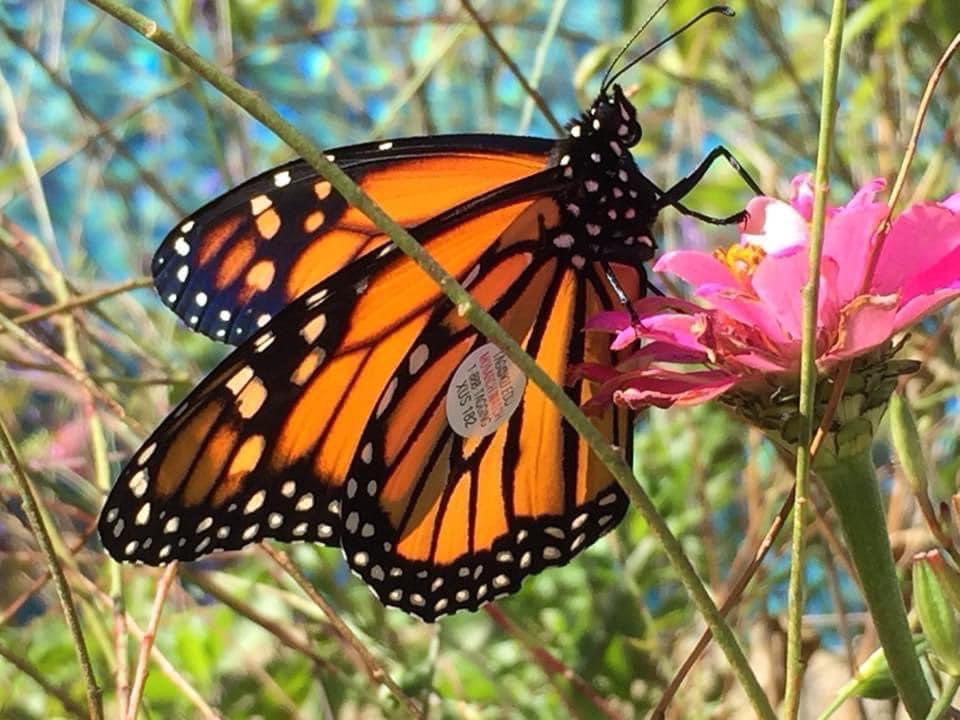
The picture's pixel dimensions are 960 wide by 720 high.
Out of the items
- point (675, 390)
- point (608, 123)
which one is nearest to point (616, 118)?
point (608, 123)

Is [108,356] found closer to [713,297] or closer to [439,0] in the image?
[713,297]

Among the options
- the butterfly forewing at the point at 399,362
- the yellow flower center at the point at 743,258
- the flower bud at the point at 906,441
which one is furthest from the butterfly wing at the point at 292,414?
the flower bud at the point at 906,441

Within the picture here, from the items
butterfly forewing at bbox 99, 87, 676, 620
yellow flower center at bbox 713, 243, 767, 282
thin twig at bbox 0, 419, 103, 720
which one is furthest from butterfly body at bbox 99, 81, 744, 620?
thin twig at bbox 0, 419, 103, 720

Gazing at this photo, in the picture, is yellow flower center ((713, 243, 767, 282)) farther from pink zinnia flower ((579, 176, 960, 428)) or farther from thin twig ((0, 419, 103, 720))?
thin twig ((0, 419, 103, 720))

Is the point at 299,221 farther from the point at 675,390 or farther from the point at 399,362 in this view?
the point at 675,390

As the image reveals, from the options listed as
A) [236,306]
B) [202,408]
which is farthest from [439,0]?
[202,408]
